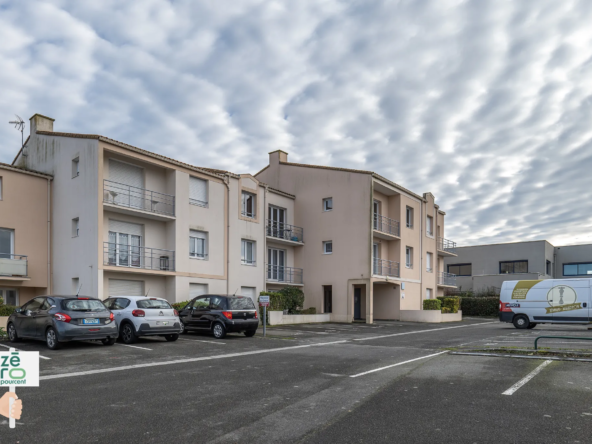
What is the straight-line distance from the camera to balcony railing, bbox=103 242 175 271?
21.0 meters

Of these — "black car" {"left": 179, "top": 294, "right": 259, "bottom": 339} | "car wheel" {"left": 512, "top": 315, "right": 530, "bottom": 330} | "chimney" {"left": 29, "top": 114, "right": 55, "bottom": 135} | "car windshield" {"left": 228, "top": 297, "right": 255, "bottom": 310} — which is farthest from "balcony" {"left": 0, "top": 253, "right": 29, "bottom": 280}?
"car wheel" {"left": 512, "top": 315, "right": 530, "bottom": 330}

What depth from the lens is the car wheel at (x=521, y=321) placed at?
23.9 metres

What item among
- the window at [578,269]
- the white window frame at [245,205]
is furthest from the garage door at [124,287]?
the window at [578,269]

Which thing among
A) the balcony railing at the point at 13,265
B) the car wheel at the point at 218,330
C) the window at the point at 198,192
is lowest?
the car wheel at the point at 218,330

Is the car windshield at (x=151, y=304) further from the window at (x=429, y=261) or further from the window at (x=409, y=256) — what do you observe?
the window at (x=429, y=261)

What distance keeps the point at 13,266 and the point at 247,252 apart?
36.9 feet

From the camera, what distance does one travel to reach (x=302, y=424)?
5945mm

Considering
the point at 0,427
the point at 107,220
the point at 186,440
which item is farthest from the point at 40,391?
the point at 107,220

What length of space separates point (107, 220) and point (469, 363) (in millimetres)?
15890

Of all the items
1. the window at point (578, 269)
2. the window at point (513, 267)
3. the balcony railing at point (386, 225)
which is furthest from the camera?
the window at point (578, 269)

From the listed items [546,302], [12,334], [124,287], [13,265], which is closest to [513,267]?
[546,302]

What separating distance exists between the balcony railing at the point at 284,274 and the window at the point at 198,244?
5.24 metres

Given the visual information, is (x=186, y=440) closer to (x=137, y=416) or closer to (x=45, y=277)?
(x=137, y=416)

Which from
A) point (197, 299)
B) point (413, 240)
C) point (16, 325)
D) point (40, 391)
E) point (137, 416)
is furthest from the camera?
point (413, 240)
